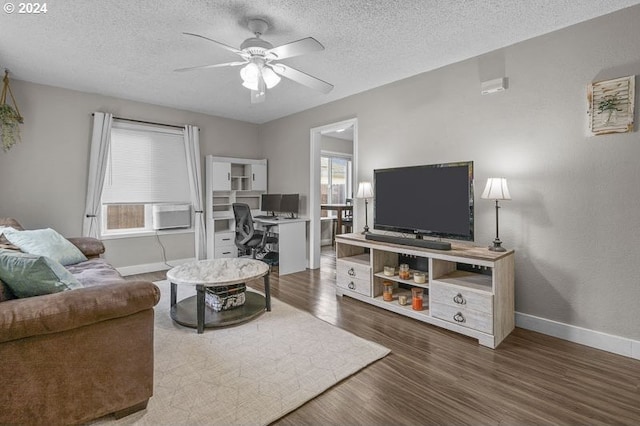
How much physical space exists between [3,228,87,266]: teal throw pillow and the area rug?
3.37 feet

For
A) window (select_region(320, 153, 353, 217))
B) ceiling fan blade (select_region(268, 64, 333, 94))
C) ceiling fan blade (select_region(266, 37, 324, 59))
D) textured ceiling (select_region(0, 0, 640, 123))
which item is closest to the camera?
ceiling fan blade (select_region(266, 37, 324, 59))

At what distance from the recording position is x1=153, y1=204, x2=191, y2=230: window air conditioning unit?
15.3 feet

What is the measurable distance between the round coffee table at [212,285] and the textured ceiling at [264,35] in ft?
6.80

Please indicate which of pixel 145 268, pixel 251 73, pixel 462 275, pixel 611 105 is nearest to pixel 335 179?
pixel 145 268

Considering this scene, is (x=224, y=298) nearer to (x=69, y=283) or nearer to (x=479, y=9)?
(x=69, y=283)

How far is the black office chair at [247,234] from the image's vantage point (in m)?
4.51

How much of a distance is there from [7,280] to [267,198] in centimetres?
406

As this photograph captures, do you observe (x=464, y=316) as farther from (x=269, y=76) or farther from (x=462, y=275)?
(x=269, y=76)

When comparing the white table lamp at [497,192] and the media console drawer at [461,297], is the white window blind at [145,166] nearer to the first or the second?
the media console drawer at [461,297]

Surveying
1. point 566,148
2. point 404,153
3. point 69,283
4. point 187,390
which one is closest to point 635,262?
point 566,148

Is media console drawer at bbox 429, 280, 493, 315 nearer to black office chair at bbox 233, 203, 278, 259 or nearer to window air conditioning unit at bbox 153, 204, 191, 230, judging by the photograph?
black office chair at bbox 233, 203, 278, 259

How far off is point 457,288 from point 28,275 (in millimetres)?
2822

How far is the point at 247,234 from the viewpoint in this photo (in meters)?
4.56

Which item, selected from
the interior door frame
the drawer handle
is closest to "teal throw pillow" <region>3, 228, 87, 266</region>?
the interior door frame
